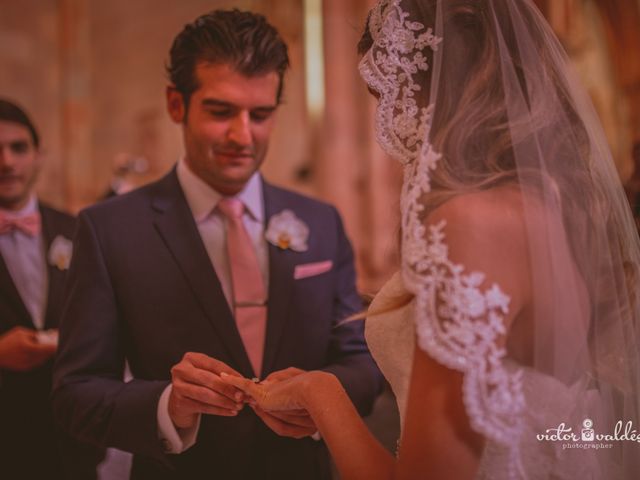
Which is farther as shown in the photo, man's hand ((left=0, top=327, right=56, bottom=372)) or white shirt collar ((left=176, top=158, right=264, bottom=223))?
man's hand ((left=0, top=327, right=56, bottom=372))

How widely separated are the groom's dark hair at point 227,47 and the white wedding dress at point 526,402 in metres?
0.99

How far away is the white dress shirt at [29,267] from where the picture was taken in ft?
8.81

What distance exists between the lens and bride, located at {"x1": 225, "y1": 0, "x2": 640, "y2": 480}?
1.18 meters

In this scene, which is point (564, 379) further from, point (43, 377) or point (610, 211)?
point (43, 377)

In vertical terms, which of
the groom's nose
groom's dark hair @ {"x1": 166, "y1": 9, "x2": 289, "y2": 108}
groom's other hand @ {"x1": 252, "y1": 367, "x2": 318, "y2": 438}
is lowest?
groom's other hand @ {"x1": 252, "y1": 367, "x2": 318, "y2": 438}

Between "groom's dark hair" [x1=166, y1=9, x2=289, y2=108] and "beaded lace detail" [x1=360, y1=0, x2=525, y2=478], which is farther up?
"groom's dark hair" [x1=166, y1=9, x2=289, y2=108]

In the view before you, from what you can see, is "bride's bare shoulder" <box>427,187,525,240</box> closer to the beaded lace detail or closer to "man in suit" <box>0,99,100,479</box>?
the beaded lace detail

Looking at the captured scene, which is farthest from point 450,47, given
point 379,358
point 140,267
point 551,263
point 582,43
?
point 582,43

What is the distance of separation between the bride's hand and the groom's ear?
1000mm

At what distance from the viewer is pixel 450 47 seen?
4.57 feet

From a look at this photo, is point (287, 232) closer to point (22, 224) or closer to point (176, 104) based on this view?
point (176, 104)

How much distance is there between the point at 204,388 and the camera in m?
1.60

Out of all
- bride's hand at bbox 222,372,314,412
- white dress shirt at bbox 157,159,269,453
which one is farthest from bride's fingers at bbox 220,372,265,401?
white dress shirt at bbox 157,159,269,453

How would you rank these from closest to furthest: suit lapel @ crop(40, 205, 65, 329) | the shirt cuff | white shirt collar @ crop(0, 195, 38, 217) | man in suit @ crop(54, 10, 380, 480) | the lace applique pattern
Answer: the lace applique pattern → the shirt cuff → man in suit @ crop(54, 10, 380, 480) → suit lapel @ crop(40, 205, 65, 329) → white shirt collar @ crop(0, 195, 38, 217)
